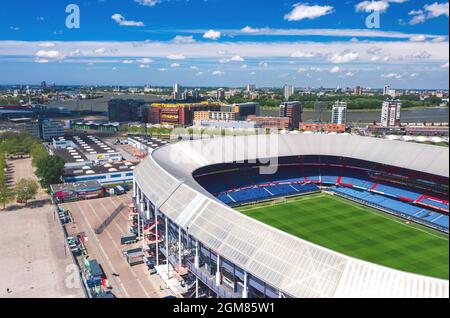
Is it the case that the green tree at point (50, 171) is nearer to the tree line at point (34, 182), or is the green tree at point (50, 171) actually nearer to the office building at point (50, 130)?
the tree line at point (34, 182)

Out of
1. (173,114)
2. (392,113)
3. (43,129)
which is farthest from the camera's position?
(173,114)

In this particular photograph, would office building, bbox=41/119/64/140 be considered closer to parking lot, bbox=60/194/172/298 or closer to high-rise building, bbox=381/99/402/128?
parking lot, bbox=60/194/172/298

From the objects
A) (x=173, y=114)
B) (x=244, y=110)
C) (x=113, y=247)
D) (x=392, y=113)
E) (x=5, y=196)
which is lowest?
(x=113, y=247)

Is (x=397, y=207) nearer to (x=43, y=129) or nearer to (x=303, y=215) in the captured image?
(x=303, y=215)

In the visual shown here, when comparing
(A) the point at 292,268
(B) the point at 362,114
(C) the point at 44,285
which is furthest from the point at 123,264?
(B) the point at 362,114

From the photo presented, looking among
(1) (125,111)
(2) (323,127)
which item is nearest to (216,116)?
(1) (125,111)
